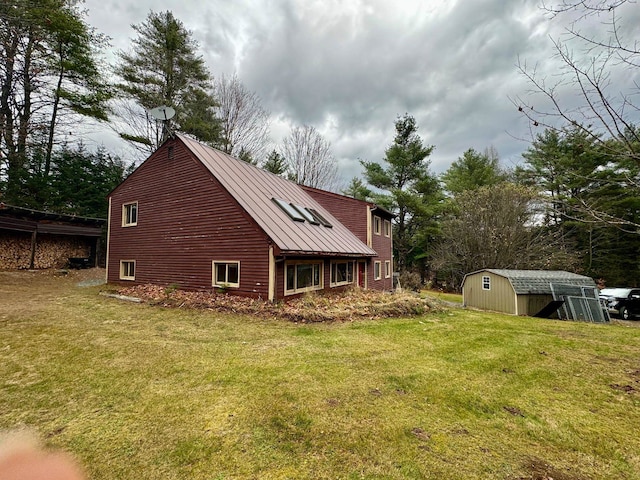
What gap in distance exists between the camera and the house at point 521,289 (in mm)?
14047

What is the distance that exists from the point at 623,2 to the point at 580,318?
14626mm

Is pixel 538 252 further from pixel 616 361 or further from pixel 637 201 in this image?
pixel 616 361

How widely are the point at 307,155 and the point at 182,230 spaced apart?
685 inches

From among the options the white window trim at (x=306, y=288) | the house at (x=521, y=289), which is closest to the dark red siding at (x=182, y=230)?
the white window trim at (x=306, y=288)

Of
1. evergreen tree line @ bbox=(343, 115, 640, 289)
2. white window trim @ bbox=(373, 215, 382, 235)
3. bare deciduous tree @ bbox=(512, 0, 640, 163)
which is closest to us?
bare deciduous tree @ bbox=(512, 0, 640, 163)

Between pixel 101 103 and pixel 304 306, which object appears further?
pixel 101 103

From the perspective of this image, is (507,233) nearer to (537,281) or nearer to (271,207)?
(537,281)

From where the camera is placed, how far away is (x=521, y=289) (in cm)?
1405

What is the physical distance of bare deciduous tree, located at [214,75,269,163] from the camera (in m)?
22.2

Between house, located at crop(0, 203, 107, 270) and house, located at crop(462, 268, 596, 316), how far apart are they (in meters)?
24.8

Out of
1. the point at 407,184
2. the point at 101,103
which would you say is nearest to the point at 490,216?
the point at 407,184

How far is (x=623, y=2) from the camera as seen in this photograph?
9.82 feet

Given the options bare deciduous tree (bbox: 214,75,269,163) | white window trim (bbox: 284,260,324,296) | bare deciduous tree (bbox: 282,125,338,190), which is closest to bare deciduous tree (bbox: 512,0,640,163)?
white window trim (bbox: 284,260,324,296)

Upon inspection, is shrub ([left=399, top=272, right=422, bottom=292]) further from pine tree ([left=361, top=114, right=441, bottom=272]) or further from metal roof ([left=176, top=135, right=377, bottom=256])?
metal roof ([left=176, top=135, right=377, bottom=256])
